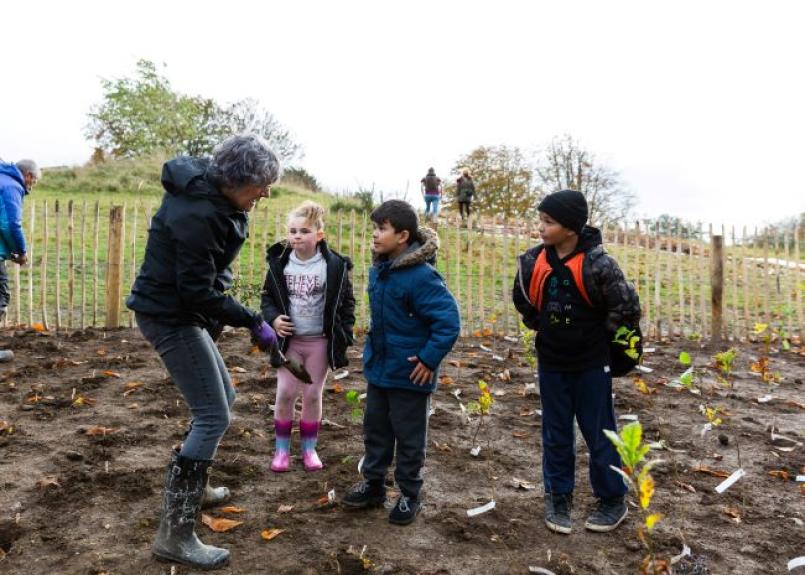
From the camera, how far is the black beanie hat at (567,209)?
3.31 m

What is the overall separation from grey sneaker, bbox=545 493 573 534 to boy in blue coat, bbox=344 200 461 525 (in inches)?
26.0

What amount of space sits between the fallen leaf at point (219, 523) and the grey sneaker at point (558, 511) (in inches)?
60.3

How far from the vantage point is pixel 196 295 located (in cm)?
273

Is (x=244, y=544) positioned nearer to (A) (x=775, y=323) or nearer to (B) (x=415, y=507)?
(B) (x=415, y=507)

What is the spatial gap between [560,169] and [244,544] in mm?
31532

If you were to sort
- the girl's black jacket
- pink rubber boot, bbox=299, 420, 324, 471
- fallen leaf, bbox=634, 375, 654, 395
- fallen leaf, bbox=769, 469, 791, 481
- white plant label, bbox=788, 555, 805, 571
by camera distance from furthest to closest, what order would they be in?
fallen leaf, bbox=634, 375, 654, 395 < fallen leaf, bbox=769, 469, 791, 481 < pink rubber boot, bbox=299, 420, 324, 471 < the girl's black jacket < white plant label, bbox=788, 555, 805, 571

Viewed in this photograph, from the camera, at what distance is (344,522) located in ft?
11.2

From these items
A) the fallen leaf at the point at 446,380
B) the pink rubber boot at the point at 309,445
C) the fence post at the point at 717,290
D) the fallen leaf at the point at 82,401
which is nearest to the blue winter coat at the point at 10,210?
the fallen leaf at the point at 82,401

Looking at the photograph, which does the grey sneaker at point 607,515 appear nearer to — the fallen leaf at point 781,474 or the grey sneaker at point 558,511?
the grey sneaker at point 558,511

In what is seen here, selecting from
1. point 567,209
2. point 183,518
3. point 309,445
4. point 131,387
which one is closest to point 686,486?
point 567,209

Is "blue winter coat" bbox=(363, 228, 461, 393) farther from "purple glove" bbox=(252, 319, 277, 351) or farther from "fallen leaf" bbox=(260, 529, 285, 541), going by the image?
"fallen leaf" bbox=(260, 529, 285, 541)

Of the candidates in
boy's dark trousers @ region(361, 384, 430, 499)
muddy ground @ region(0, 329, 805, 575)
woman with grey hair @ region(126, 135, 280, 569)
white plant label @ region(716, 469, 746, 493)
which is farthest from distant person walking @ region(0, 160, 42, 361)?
white plant label @ region(716, 469, 746, 493)

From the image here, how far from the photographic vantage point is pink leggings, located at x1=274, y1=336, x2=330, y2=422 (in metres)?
3.95

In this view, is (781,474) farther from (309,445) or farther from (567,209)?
(309,445)
